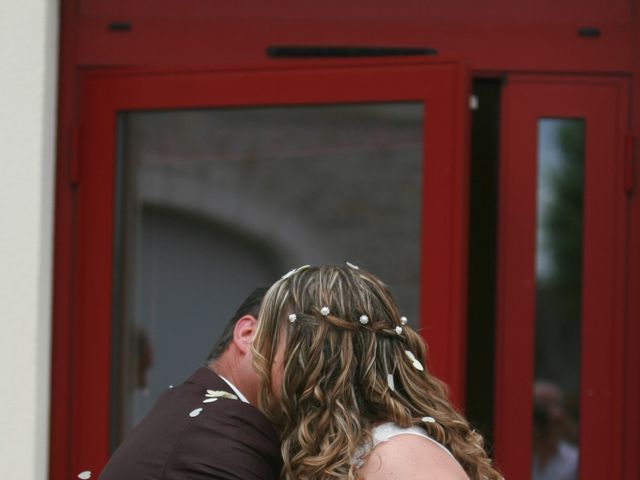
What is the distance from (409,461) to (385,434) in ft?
0.33

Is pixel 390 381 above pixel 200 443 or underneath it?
above

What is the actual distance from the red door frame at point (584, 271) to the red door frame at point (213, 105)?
0.22 metres

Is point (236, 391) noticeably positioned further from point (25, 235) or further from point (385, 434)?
point (25, 235)

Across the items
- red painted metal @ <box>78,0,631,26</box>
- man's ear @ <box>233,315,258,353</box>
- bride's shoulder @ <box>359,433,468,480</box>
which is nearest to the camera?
bride's shoulder @ <box>359,433,468,480</box>

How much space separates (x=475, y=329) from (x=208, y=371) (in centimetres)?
126

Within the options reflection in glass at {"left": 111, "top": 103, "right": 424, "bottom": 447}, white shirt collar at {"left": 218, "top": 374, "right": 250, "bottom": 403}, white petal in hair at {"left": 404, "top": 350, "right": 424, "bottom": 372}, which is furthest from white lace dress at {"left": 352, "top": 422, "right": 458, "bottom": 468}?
reflection in glass at {"left": 111, "top": 103, "right": 424, "bottom": 447}

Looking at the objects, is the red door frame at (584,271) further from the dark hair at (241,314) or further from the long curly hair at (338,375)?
the long curly hair at (338,375)

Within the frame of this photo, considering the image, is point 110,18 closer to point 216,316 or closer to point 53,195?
point 53,195

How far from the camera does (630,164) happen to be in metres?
3.66

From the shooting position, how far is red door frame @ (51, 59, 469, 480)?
3.57 metres

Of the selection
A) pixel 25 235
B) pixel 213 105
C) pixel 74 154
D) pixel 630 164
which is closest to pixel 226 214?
pixel 213 105

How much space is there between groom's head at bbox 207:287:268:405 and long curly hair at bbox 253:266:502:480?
10.5 inches

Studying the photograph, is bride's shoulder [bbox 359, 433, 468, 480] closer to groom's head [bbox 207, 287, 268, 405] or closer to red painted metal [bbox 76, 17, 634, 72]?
groom's head [bbox 207, 287, 268, 405]

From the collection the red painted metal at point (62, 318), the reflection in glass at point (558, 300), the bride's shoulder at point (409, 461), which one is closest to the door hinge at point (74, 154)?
the red painted metal at point (62, 318)
